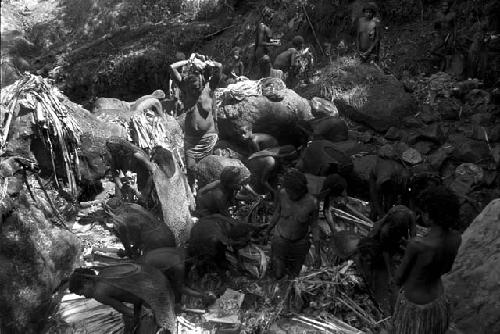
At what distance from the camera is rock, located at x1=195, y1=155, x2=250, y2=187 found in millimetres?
6570

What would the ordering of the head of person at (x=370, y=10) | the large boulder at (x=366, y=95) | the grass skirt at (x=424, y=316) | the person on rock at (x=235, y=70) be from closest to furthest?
1. the grass skirt at (x=424, y=316)
2. the large boulder at (x=366, y=95)
3. the person on rock at (x=235, y=70)
4. the head of person at (x=370, y=10)

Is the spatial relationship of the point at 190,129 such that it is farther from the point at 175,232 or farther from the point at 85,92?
the point at 85,92

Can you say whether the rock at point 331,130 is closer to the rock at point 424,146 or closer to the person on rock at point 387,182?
the person on rock at point 387,182

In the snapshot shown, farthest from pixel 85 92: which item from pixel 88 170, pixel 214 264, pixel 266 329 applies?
pixel 266 329

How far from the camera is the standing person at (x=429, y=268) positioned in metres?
3.21

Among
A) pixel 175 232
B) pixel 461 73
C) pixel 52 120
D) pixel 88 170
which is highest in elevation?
pixel 52 120

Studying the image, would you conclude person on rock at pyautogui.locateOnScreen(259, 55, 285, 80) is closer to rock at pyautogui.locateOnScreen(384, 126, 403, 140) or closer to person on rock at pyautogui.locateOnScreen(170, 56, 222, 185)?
rock at pyautogui.locateOnScreen(384, 126, 403, 140)

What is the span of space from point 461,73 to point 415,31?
2.15 meters

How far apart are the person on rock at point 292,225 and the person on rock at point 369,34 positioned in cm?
572

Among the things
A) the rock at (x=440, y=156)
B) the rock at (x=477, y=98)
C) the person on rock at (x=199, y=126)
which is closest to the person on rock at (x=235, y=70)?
the person on rock at (x=199, y=126)

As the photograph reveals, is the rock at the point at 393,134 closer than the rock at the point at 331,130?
No

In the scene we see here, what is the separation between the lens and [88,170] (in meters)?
6.70

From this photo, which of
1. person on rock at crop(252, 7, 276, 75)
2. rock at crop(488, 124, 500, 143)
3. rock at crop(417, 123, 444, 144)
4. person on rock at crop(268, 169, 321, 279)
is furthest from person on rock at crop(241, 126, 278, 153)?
rock at crop(488, 124, 500, 143)

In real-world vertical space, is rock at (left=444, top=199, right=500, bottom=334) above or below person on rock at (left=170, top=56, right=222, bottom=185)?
below
